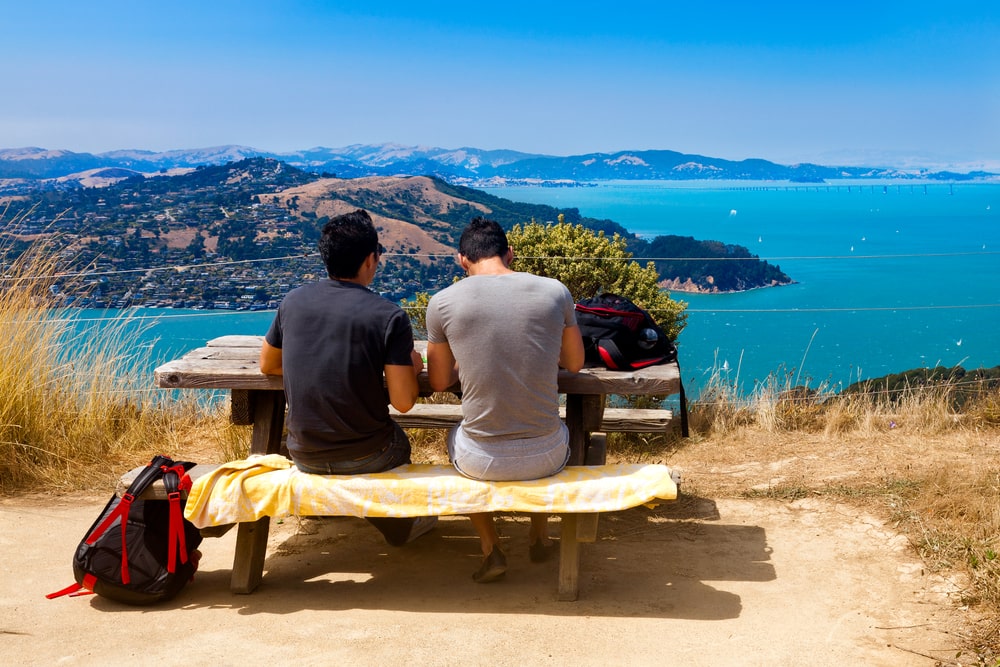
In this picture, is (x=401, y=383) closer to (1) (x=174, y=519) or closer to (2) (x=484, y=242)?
(2) (x=484, y=242)

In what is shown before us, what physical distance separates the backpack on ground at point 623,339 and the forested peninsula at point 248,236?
280 cm

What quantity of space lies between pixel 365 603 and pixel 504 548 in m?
0.84

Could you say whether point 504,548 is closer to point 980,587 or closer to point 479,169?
point 980,587

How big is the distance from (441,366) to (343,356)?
1.16 ft

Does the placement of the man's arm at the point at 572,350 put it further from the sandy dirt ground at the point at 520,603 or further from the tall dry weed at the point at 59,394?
the tall dry weed at the point at 59,394

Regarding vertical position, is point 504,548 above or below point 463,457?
below

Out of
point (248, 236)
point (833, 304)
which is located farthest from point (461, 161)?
point (248, 236)

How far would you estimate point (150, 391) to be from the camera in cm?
560

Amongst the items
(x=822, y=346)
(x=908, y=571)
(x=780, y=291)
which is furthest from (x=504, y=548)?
(x=780, y=291)

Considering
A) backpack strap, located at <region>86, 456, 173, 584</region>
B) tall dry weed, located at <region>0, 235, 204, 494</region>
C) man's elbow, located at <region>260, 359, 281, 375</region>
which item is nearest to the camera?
backpack strap, located at <region>86, 456, 173, 584</region>

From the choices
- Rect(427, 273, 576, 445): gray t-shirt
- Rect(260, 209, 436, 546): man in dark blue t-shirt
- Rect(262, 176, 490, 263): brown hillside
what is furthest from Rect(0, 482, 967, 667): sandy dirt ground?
Rect(262, 176, 490, 263): brown hillside

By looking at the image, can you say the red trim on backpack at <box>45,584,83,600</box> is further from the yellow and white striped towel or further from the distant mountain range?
the distant mountain range

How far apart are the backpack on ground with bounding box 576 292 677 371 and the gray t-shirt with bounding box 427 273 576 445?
1.57 ft

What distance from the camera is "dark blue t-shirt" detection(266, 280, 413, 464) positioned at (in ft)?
9.70
